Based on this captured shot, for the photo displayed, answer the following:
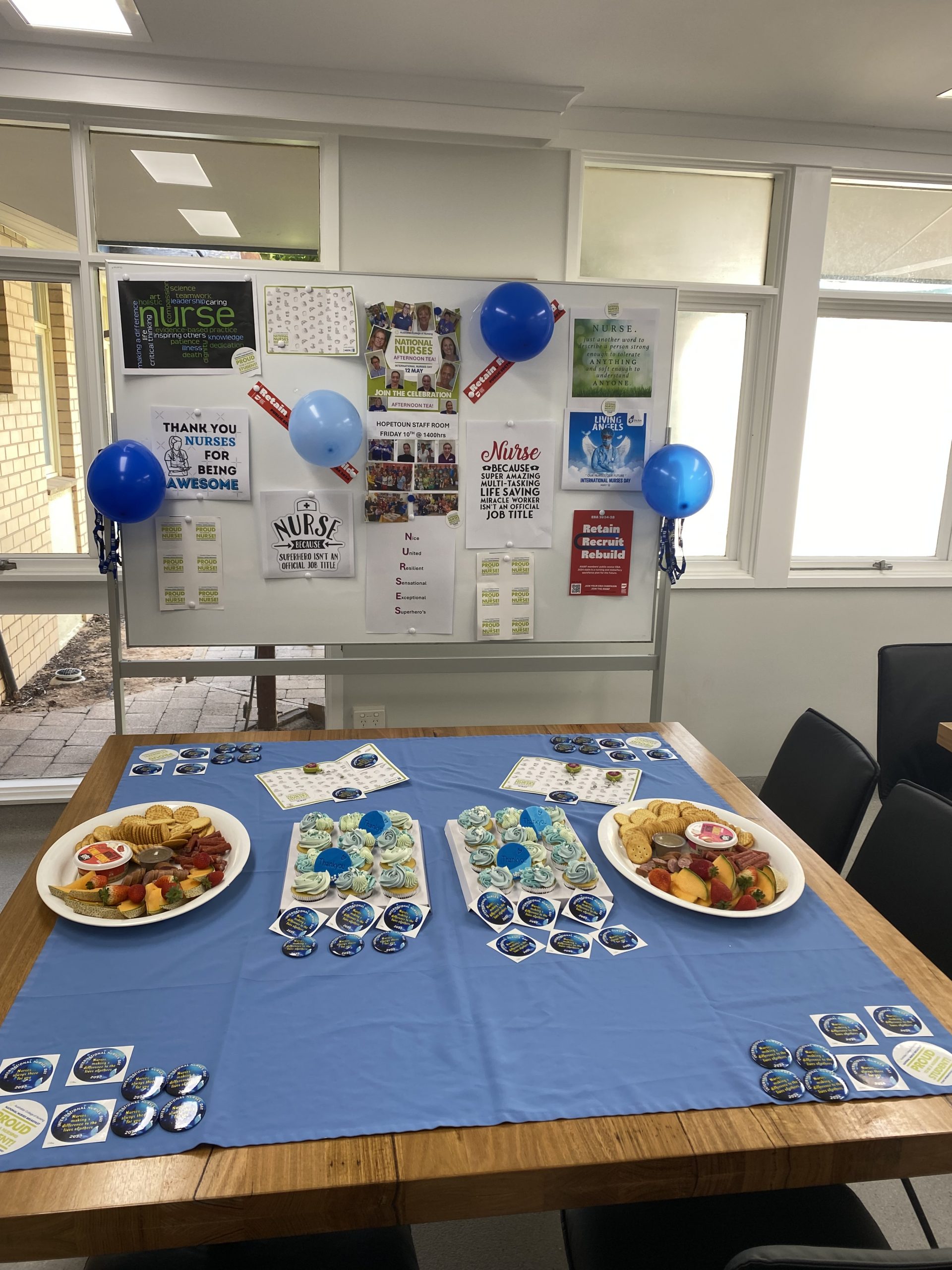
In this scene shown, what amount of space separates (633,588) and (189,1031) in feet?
6.78

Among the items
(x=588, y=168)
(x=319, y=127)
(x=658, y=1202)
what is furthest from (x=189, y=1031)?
(x=588, y=168)

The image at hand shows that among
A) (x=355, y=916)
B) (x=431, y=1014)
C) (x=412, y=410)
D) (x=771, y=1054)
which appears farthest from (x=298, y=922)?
(x=412, y=410)

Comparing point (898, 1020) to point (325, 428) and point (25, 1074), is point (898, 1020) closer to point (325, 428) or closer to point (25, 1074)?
point (25, 1074)

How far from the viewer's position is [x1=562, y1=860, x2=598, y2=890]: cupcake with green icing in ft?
4.80

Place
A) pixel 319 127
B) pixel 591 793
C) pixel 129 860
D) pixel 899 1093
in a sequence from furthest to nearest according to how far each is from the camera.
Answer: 1. pixel 319 127
2. pixel 591 793
3. pixel 129 860
4. pixel 899 1093

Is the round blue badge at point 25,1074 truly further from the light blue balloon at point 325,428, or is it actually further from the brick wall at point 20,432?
the brick wall at point 20,432

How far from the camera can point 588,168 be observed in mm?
3084

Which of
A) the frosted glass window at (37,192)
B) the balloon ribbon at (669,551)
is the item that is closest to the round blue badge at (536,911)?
the balloon ribbon at (669,551)

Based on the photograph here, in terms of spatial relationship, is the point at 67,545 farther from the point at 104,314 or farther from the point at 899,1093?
the point at 899,1093

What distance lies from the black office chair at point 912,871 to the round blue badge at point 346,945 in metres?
0.99

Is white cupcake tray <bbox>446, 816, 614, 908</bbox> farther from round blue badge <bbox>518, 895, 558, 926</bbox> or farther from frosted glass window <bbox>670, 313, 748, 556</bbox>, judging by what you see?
frosted glass window <bbox>670, 313, 748, 556</bbox>

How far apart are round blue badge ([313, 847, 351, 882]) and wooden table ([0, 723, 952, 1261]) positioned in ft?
1.69

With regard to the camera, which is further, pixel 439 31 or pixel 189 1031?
pixel 439 31

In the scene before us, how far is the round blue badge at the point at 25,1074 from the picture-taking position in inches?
40.2
